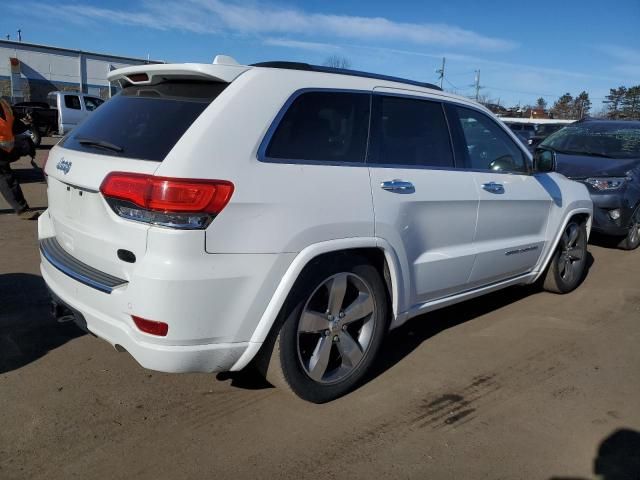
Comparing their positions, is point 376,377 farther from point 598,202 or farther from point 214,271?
point 598,202

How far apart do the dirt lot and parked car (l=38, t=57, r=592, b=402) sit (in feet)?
1.12

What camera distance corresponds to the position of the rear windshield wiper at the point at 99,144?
288 centimetres

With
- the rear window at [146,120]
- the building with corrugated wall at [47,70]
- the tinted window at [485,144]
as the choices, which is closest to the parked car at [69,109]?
Answer: the building with corrugated wall at [47,70]

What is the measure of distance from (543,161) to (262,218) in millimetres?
3012

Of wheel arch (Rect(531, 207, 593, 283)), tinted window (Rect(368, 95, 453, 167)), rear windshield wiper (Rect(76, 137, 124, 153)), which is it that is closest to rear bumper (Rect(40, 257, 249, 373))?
rear windshield wiper (Rect(76, 137, 124, 153))

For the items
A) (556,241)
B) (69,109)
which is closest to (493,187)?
(556,241)

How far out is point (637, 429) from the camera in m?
3.16

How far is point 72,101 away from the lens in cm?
2114

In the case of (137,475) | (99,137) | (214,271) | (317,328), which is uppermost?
Answer: (99,137)

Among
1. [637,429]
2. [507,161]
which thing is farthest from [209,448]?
[507,161]

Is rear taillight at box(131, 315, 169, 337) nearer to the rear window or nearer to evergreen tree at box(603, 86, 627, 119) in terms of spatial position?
the rear window

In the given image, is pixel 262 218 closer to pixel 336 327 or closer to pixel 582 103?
pixel 336 327

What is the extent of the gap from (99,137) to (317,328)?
5.25ft

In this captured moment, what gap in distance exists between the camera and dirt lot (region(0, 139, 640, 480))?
107 inches
